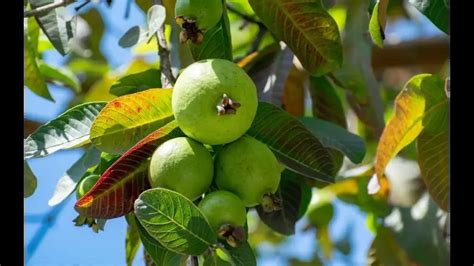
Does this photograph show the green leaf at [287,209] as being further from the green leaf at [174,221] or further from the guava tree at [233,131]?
the green leaf at [174,221]

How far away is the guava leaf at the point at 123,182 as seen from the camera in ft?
3.59

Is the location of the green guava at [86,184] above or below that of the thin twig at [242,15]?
above

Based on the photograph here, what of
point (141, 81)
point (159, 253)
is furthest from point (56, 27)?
point (159, 253)

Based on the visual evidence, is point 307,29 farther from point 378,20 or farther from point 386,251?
point 386,251

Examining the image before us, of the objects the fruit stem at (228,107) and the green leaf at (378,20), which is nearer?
the fruit stem at (228,107)

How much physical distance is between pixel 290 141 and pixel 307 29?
0.19 meters

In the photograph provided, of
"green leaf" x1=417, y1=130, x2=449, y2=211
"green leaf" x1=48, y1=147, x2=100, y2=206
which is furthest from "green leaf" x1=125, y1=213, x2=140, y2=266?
"green leaf" x1=417, y1=130, x2=449, y2=211

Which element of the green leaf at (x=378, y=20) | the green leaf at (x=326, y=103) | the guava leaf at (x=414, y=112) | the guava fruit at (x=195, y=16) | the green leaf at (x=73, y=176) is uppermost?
the guava fruit at (x=195, y=16)

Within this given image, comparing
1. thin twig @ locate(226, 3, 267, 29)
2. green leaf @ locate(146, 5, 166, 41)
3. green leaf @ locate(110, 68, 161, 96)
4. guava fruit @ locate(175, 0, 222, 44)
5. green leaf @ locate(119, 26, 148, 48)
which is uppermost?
guava fruit @ locate(175, 0, 222, 44)

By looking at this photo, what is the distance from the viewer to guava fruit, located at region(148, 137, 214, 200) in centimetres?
103

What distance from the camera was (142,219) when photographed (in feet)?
3.33

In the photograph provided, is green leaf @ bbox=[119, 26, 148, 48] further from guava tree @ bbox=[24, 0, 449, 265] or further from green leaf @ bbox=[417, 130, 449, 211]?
green leaf @ bbox=[417, 130, 449, 211]

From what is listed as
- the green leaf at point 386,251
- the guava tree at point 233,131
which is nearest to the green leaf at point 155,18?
the guava tree at point 233,131

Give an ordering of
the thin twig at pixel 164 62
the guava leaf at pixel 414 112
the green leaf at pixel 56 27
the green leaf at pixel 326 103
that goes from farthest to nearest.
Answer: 1. the green leaf at pixel 326 103
2. the green leaf at pixel 56 27
3. the guava leaf at pixel 414 112
4. the thin twig at pixel 164 62
